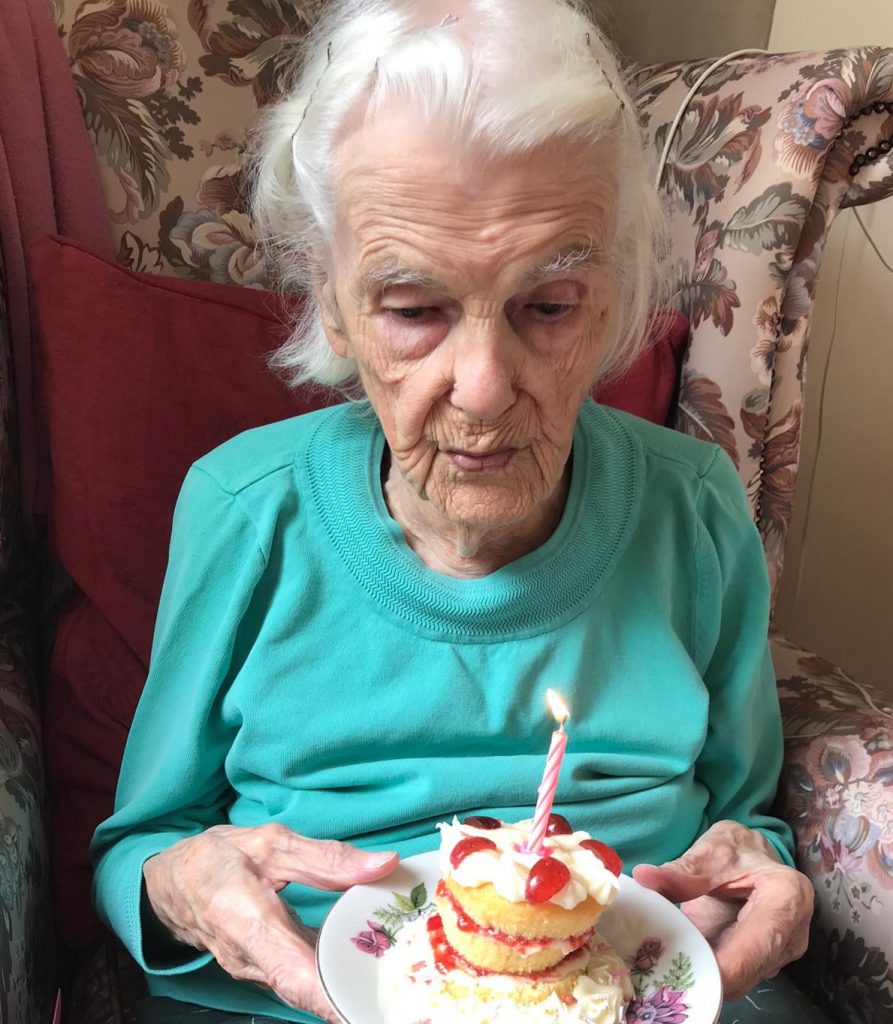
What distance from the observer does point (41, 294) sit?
4.47 feet

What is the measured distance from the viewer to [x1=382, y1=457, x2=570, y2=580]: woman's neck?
119cm

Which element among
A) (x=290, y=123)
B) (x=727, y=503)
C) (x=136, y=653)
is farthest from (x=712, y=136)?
(x=136, y=653)

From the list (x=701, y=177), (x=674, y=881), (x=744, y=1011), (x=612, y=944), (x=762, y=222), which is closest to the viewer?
(x=612, y=944)

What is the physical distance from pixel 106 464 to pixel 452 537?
0.47 m

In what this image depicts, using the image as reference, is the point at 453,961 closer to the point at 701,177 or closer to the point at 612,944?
the point at 612,944

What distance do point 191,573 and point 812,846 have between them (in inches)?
31.4

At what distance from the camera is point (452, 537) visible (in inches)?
46.8

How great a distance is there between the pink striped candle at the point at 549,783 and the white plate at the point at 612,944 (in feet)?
0.47

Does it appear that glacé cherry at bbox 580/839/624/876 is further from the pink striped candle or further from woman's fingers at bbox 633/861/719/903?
woman's fingers at bbox 633/861/719/903

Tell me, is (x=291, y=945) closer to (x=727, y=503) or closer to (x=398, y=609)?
(x=398, y=609)

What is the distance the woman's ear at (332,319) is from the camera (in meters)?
1.15

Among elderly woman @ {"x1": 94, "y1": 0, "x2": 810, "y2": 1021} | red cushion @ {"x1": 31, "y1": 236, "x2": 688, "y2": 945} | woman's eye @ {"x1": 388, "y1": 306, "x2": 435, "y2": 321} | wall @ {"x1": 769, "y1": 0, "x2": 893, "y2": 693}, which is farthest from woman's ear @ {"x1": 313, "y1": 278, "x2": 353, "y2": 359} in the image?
wall @ {"x1": 769, "y1": 0, "x2": 893, "y2": 693}

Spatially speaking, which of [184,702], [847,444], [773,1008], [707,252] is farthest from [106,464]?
[847,444]

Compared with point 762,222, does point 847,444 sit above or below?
below
